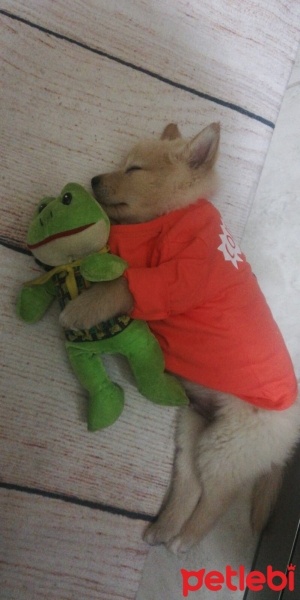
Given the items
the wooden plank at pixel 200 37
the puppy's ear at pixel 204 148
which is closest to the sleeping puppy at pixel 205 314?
the puppy's ear at pixel 204 148

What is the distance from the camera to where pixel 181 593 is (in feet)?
4.34

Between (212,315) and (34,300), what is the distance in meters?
0.43

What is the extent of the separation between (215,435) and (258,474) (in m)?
0.16

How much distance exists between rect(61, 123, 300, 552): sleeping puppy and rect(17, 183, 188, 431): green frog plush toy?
0.16ft

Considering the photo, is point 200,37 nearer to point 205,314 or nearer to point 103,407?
point 205,314

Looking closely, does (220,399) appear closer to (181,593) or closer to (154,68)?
(181,593)

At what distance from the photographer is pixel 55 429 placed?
1.28m

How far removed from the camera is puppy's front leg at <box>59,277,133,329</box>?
1.06 meters

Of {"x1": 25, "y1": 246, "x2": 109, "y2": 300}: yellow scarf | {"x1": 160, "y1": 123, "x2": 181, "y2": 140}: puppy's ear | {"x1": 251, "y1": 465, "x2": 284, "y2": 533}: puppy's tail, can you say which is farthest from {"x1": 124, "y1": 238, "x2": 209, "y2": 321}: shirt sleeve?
{"x1": 251, "y1": 465, "x2": 284, "y2": 533}: puppy's tail

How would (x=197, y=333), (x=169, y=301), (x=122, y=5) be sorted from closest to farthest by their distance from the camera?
1. (x=169, y=301)
2. (x=197, y=333)
3. (x=122, y=5)

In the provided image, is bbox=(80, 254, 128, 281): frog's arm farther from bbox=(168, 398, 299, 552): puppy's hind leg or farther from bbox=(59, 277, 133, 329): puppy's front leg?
bbox=(168, 398, 299, 552): puppy's hind leg

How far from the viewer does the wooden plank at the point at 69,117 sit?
1.30 metres

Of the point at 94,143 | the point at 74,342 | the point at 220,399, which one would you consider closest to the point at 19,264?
the point at 74,342

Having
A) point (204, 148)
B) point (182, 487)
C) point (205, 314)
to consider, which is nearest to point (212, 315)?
point (205, 314)
